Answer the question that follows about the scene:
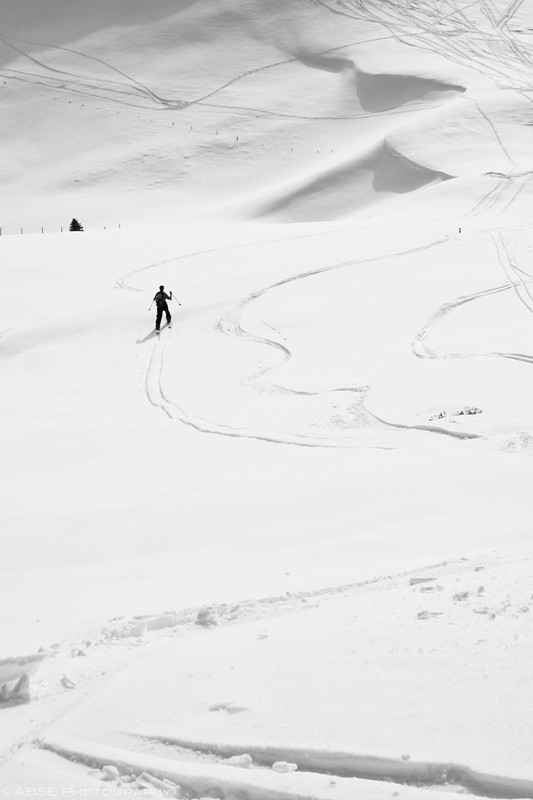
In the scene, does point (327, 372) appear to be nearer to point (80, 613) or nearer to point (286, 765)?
point (80, 613)

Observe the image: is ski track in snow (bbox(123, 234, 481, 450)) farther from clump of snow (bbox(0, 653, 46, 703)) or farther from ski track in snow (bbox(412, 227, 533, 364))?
clump of snow (bbox(0, 653, 46, 703))

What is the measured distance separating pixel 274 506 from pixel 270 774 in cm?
478

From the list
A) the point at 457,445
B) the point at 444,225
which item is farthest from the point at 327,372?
the point at 444,225

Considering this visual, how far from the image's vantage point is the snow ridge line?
12.9 feet

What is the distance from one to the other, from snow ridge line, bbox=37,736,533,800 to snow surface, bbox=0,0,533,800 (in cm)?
1

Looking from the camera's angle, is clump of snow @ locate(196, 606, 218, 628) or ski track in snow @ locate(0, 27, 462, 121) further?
ski track in snow @ locate(0, 27, 462, 121)

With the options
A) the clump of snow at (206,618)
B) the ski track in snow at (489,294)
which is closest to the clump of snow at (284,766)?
the clump of snow at (206,618)

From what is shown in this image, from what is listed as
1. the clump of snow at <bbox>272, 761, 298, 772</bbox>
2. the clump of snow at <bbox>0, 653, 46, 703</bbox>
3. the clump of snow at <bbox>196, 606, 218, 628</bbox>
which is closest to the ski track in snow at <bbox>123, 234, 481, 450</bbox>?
the clump of snow at <bbox>196, 606, 218, 628</bbox>

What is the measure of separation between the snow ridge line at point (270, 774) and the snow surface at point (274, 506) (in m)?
0.01

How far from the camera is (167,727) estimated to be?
4656 mm

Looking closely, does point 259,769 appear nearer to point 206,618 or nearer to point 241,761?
point 241,761

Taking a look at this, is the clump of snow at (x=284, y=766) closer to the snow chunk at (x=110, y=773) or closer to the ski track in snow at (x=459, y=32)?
the snow chunk at (x=110, y=773)

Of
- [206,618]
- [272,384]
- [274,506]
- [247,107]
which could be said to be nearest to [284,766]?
[206,618]

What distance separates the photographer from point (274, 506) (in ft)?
29.2
